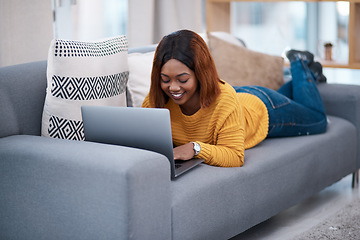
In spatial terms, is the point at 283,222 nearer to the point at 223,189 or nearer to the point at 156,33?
the point at 223,189

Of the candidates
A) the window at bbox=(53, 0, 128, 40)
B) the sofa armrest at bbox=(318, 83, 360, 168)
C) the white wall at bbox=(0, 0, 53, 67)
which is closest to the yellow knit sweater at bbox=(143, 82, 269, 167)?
the white wall at bbox=(0, 0, 53, 67)

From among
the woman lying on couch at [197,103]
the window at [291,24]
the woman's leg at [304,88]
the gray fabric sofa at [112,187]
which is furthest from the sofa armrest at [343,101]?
the window at [291,24]

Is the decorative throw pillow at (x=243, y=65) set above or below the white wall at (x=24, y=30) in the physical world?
below

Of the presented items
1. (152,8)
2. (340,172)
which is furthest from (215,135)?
(152,8)

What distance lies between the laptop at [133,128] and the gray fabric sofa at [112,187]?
0.28 feet

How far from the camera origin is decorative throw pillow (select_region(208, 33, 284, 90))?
3053 mm

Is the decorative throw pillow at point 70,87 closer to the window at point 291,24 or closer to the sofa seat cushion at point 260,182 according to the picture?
the sofa seat cushion at point 260,182

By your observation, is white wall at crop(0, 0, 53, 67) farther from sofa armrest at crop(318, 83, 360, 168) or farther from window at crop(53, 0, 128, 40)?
sofa armrest at crop(318, 83, 360, 168)

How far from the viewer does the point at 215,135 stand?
7.45 feet

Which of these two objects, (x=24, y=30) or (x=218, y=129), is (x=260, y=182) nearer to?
(x=218, y=129)

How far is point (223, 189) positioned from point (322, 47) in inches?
84.2

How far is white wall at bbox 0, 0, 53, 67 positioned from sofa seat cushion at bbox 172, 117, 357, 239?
3.90 feet

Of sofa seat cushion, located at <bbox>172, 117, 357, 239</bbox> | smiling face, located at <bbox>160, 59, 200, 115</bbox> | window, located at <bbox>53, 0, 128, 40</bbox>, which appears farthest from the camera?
window, located at <bbox>53, 0, 128, 40</bbox>

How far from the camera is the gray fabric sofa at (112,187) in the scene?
179 cm
